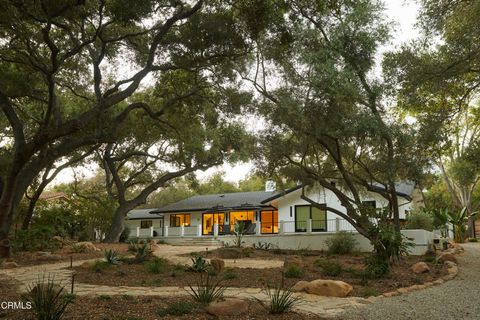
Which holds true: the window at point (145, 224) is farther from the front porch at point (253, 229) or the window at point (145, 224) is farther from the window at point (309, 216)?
the window at point (309, 216)

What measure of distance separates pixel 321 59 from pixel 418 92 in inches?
165

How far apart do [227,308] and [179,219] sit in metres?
28.9

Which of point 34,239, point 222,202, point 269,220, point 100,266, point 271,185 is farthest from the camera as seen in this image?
point 222,202

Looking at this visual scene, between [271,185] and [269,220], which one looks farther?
[269,220]

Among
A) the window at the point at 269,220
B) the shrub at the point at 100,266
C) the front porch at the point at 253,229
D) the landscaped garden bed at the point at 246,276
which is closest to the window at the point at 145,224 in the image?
the front porch at the point at 253,229

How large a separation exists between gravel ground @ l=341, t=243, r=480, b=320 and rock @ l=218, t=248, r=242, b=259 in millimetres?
8327

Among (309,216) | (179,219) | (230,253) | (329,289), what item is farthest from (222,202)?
(329,289)

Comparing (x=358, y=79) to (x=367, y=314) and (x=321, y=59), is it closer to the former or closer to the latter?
(x=321, y=59)

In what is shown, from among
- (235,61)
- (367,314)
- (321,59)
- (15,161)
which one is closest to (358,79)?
(321,59)

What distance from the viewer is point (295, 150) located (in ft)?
45.0

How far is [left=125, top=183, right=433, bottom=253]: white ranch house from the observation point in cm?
2159

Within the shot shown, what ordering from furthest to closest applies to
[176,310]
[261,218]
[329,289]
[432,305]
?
[261,218], [329,289], [432,305], [176,310]

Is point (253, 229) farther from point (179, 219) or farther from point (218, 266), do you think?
point (218, 266)

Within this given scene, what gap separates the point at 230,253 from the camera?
1605 centimetres
